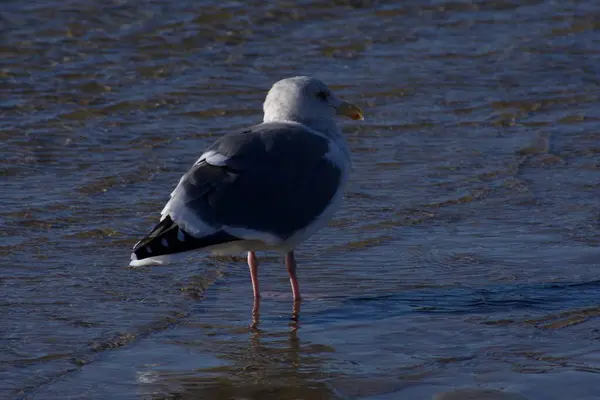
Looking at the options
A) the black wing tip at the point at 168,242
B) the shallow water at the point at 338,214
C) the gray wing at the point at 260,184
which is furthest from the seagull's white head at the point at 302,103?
the black wing tip at the point at 168,242

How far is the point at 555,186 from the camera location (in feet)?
25.3

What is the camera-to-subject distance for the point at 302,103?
6375 mm

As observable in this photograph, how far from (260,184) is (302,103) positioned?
0.86m

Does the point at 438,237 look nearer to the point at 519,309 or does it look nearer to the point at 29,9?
the point at 519,309

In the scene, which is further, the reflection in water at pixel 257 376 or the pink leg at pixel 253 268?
the pink leg at pixel 253 268

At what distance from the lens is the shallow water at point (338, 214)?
489 centimetres

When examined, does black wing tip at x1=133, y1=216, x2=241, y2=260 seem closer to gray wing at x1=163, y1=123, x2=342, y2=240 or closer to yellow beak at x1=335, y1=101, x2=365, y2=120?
gray wing at x1=163, y1=123, x2=342, y2=240

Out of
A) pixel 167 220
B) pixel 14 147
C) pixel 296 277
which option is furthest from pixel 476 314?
pixel 14 147

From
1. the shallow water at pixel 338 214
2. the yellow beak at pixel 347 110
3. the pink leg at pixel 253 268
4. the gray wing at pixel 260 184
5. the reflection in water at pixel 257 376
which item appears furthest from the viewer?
the yellow beak at pixel 347 110

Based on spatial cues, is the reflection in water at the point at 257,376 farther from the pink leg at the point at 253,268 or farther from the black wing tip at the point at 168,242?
the pink leg at the point at 253,268

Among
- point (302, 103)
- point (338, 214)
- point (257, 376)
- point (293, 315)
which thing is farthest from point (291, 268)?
point (338, 214)

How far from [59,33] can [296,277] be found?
676cm

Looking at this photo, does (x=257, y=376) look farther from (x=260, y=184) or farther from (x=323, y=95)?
(x=323, y=95)

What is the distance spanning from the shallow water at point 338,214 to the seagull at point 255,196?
35 cm
